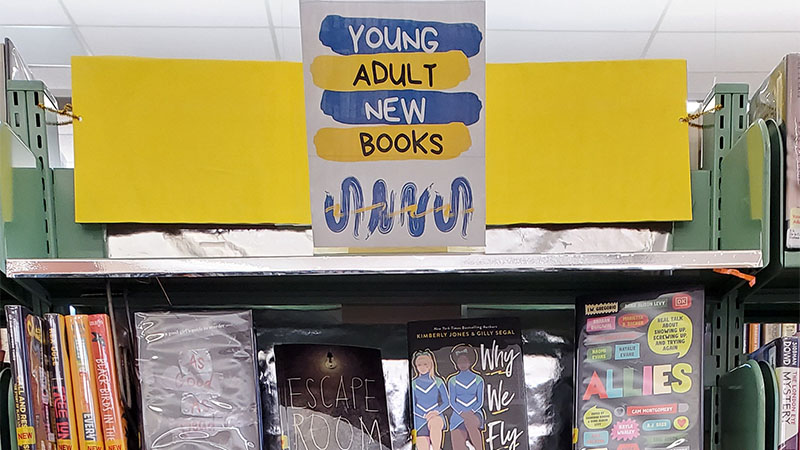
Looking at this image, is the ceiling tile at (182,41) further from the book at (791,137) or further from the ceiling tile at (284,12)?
the book at (791,137)

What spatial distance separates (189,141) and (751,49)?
143 inches

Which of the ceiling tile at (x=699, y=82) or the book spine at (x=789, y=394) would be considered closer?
the book spine at (x=789, y=394)

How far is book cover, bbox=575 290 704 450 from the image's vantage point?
1227mm

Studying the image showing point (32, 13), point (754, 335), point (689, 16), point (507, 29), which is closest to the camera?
point (754, 335)

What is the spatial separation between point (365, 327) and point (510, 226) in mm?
366

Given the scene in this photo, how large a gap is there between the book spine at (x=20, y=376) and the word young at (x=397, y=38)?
0.69 meters

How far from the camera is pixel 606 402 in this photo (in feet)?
4.08

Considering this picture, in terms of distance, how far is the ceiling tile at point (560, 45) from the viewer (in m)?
3.73

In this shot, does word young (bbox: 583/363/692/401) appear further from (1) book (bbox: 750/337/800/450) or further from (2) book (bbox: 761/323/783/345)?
(2) book (bbox: 761/323/783/345)

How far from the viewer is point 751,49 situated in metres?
3.90

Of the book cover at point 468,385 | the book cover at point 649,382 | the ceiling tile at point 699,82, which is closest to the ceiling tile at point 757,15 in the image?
the ceiling tile at point 699,82

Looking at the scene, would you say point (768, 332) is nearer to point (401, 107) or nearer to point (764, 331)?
point (764, 331)

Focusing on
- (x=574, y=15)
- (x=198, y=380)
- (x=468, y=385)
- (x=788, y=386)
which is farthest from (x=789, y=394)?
(x=574, y=15)

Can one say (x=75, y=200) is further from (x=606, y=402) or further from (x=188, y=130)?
(x=606, y=402)
